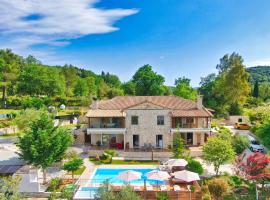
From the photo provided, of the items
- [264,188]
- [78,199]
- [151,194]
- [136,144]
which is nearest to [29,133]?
[78,199]

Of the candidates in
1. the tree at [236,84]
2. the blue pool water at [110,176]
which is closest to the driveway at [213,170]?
the blue pool water at [110,176]

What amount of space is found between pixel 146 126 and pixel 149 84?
5073 cm

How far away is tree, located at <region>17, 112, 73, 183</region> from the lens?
2981 centimetres

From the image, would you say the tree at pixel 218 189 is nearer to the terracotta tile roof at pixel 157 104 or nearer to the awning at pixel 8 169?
the terracotta tile roof at pixel 157 104

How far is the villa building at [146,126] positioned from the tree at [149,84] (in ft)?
151

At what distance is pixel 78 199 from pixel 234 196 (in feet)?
46.5

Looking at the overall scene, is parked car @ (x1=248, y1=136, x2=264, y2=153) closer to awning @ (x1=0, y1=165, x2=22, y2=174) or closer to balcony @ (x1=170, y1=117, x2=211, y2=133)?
balcony @ (x1=170, y1=117, x2=211, y2=133)

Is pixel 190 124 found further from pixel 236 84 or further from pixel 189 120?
pixel 236 84

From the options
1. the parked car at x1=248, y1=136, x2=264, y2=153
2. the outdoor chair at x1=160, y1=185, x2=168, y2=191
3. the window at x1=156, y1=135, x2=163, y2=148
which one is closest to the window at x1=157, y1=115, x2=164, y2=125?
the window at x1=156, y1=135, x2=163, y2=148

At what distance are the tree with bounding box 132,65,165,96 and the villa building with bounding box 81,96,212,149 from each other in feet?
151

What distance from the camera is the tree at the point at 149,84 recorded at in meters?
91.4

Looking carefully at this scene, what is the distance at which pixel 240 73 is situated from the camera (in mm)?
76188

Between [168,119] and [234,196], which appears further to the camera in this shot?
[168,119]

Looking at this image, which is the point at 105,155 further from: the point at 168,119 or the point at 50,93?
the point at 50,93
